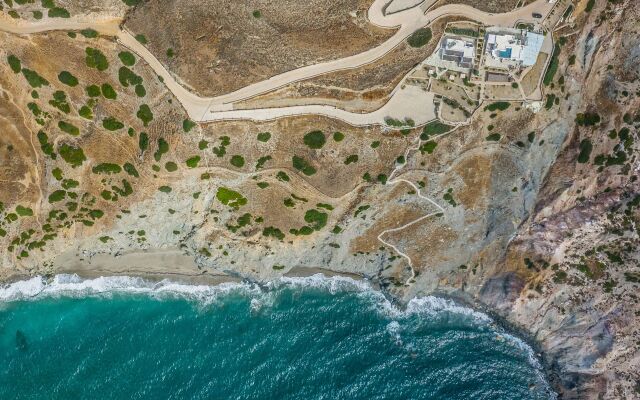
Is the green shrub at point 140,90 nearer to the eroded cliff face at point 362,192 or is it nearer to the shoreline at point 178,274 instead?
the eroded cliff face at point 362,192

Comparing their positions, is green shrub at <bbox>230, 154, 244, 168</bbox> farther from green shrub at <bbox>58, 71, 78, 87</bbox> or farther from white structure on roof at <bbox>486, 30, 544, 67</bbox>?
white structure on roof at <bbox>486, 30, 544, 67</bbox>

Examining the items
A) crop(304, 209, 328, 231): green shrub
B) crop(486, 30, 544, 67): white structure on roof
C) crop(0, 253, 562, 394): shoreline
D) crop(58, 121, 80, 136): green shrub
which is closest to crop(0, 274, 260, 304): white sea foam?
crop(0, 253, 562, 394): shoreline

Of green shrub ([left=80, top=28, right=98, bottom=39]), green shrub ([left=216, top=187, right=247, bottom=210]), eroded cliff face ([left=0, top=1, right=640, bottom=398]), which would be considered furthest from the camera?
green shrub ([left=216, top=187, right=247, bottom=210])

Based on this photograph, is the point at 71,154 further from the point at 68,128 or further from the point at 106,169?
the point at 106,169

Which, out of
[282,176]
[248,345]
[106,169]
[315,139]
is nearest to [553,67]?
[315,139]

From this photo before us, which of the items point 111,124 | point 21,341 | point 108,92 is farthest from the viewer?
point 21,341

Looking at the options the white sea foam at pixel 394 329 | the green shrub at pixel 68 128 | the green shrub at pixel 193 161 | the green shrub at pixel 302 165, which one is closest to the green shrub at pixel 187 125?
the green shrub at pixel 193 161
